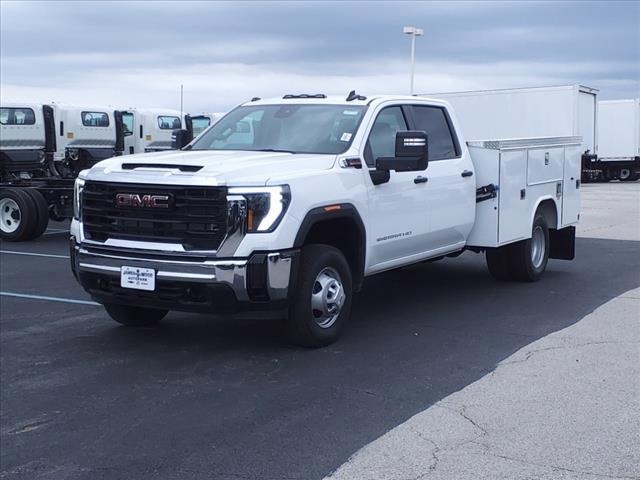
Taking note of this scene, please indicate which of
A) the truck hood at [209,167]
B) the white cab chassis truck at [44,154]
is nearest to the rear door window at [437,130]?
the truck hood at [209,167]

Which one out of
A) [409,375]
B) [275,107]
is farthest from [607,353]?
[275,107]

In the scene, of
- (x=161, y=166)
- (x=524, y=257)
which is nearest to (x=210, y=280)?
(x=161, y=166)

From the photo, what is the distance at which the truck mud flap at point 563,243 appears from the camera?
11094 millimetres

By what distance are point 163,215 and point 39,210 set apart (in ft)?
32.3

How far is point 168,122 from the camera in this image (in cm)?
2748

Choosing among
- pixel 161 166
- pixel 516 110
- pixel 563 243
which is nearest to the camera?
pixel 161 166

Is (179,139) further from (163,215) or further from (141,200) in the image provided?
(163,215)

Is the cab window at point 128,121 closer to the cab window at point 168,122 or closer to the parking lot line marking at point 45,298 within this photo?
the cab window at point 168,122

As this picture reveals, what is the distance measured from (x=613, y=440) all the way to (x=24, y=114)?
17.5 metres

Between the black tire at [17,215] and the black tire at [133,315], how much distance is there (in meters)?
8.35

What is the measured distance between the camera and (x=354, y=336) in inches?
293

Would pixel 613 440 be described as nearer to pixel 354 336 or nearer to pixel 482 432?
pixel 482 432

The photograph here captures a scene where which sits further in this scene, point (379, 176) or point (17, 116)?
point (17, 116)

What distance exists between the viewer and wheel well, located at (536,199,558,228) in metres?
10.4
